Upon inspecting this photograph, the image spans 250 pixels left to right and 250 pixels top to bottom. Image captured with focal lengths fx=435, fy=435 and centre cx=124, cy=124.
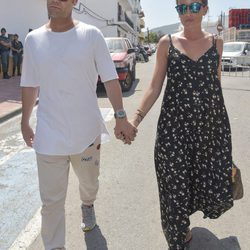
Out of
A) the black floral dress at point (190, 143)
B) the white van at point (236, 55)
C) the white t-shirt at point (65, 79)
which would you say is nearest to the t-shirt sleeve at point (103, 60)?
the white t-shirt at point (65, 79)

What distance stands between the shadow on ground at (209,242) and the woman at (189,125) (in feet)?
1.24

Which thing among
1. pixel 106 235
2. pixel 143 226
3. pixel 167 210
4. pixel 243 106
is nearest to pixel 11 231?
pixel 106 235

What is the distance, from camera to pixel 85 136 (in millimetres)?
→ 3066

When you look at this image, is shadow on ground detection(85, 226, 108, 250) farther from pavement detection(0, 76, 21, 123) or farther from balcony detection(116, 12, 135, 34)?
balcony detection(116, 12, 135, 34)

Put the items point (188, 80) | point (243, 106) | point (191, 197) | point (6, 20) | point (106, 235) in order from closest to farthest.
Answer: point (188, 80) < point (191, 197) < point (106, 235) < point (243, 106) < point (6, 20)

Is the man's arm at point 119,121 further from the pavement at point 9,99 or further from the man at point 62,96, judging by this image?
the pavement at point 9,99

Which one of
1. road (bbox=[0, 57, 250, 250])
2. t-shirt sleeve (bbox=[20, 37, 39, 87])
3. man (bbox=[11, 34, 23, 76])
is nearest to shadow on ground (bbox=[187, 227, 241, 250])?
road (bbox=[0, 57, 250, 250])

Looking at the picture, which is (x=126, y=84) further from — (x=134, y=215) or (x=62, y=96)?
(x=62, y=96)

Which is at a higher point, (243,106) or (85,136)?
(85,136)

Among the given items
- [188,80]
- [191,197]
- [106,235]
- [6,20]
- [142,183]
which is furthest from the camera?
[6,20]

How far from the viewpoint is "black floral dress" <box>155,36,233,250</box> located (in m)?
2.91

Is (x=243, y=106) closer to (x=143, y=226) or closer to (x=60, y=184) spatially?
(x=143, y=226)

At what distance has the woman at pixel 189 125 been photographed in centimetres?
292

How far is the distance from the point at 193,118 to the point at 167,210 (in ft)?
2.24
